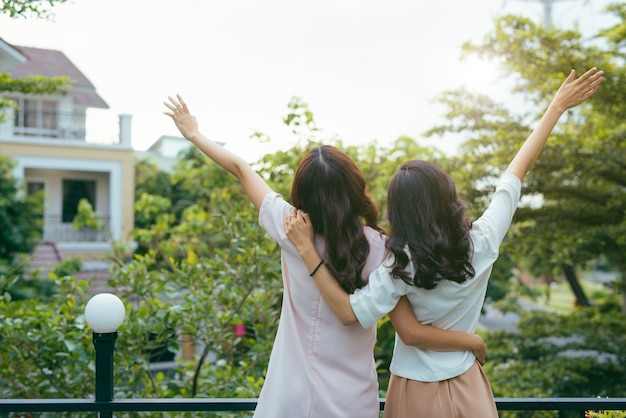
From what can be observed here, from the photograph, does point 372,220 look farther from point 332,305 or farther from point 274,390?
point 274,390

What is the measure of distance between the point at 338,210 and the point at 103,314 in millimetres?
857

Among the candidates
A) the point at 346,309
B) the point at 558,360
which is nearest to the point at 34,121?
the point at 558,360

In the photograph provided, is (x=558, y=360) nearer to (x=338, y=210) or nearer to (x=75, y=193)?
(x=338, y=210)

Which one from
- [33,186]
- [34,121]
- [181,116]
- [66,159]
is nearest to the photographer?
[181,116]

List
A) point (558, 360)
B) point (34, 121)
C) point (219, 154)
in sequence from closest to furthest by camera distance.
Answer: point (219, 154), point (558, 360), point (34, 121)

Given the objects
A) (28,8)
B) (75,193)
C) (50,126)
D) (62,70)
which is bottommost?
(28,8)

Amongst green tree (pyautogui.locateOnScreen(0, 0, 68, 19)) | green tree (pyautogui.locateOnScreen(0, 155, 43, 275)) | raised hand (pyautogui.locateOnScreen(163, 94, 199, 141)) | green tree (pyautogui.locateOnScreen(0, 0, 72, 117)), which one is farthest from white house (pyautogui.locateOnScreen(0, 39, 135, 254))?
raised hand (pyautogui.locateOnScreen(163, 94, 199, 141))

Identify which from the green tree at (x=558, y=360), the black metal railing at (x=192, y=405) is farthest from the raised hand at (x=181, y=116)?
the green tree at (x=558, y=360)

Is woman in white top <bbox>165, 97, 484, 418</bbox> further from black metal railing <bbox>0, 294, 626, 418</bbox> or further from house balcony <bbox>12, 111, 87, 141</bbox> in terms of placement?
house balcony <bbox>12, 111, 87, 141</bbox>

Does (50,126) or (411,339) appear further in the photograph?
(50,126)

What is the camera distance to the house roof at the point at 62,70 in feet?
49.6

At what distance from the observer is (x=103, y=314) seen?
5.86 feet

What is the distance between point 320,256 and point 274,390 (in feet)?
1.08

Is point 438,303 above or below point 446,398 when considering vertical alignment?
above
